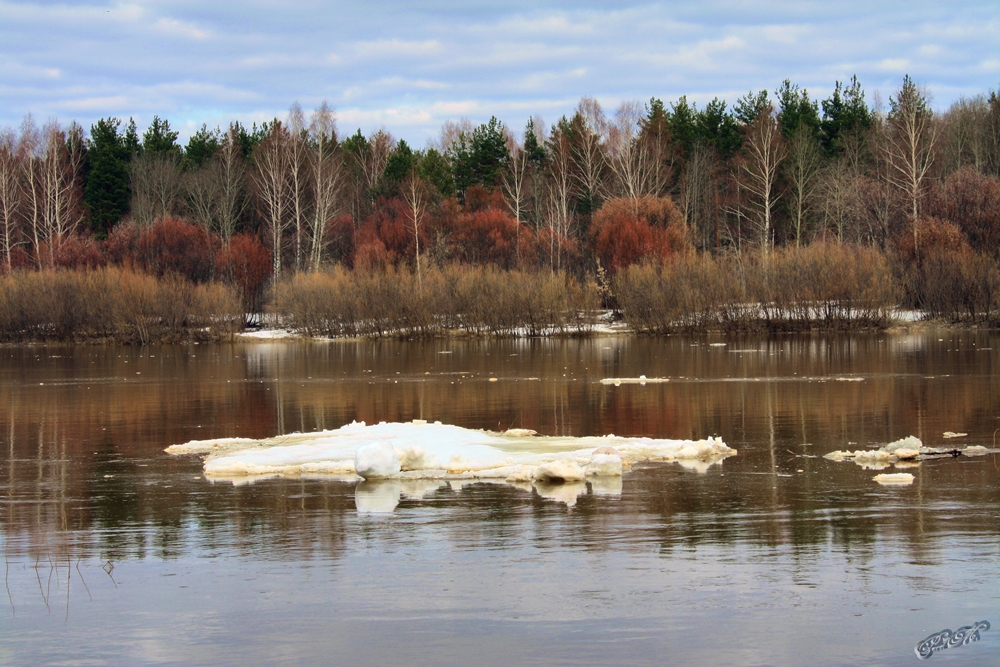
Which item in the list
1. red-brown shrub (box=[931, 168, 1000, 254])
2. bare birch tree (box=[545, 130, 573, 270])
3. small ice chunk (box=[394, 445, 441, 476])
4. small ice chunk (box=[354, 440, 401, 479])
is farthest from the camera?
bare birch tree (box=[545, 130, 573, 270])

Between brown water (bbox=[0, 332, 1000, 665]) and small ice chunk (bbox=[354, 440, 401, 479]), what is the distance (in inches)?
15.3

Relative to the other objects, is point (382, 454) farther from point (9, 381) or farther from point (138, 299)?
point (138, 299)

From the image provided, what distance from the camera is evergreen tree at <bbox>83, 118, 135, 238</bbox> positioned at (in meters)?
83.2

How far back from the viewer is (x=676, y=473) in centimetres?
1370

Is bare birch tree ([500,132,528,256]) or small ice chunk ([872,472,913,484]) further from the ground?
bare birch tree ([500,132,528,256])

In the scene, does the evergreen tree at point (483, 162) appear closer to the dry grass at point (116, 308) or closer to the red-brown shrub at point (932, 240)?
the dry grass at point (116, 308)

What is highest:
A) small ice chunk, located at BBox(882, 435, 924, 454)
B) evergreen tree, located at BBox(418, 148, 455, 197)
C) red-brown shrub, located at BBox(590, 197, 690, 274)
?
evergreen tree, located at BBox(418, 148, 455, 197)

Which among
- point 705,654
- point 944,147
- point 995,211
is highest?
point 944,147

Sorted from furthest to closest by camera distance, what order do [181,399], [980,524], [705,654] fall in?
[181,399]
[980,524]
[705,654]

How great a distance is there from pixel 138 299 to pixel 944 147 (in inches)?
2145

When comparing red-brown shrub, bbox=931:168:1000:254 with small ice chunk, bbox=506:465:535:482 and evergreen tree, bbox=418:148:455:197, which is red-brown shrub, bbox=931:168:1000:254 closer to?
evergreen tree, bbox=418:148:455:197

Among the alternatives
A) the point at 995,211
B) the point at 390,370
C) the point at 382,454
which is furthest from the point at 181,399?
the point at 995,211

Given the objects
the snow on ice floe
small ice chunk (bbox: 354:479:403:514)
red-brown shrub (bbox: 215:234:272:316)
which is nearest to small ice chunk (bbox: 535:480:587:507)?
small ice chunk (bbox: 354:479:403:514)

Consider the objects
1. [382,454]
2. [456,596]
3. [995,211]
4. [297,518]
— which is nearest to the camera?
[456,596]
